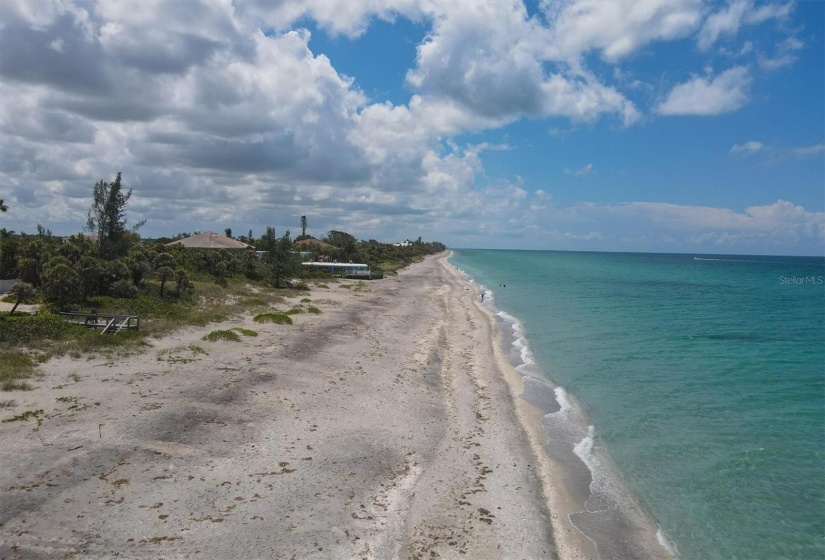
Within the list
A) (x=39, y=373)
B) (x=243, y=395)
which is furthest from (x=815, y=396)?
(x=39, y=373)

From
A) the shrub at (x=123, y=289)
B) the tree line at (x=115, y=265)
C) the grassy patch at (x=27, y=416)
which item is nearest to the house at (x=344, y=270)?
the tree line at (x=115, y=265)

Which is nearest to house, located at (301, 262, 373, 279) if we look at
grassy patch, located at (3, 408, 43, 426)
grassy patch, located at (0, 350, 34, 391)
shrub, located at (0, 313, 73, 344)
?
shrub, located at (0, 313, 73, 344)

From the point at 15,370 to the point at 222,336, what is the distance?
9.08m

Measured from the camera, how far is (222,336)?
25.4 meters

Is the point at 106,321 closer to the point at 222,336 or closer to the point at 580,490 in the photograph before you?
the point at 222,336

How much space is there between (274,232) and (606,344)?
132 feet

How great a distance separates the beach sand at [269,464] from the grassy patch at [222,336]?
84.1 inches

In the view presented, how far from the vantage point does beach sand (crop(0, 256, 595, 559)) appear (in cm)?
967

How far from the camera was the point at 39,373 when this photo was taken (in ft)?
56.9

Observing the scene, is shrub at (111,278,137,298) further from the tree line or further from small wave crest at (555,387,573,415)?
small wave crest at (555,387,573,415)

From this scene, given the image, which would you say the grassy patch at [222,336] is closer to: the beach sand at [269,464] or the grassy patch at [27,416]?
the beach sand at [269,464]

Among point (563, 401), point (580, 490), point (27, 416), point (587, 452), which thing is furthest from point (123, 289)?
point (580, 490)

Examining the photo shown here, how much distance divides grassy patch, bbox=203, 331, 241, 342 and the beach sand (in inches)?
84.1

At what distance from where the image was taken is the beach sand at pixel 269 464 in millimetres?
9672
